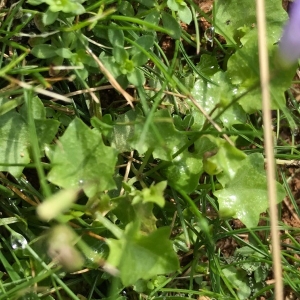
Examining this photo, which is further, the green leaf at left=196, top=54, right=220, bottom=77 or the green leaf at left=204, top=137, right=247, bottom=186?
the green leaf at left=196, top=54, right=220, bottom=77

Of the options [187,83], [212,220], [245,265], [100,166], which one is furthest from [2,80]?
[245,265]

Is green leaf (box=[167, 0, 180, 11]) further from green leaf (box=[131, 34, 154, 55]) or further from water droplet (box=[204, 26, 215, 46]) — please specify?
water droplet (box=[204, 26, 215, 46])

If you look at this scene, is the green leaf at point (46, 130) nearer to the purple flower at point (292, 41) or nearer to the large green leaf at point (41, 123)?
the large green leaf at point (41, 123)

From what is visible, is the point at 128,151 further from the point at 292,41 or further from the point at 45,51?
the point at 292,41

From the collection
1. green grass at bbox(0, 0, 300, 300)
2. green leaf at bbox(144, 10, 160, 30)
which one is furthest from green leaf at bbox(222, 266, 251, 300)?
green leaf at bbox(144, 10, 160, 30)

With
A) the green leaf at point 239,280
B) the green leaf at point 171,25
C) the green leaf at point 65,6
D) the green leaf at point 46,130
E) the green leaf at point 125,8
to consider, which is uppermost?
the green leaf at point 65,6

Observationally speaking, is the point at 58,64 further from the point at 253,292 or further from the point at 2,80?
A: the point at 253,292

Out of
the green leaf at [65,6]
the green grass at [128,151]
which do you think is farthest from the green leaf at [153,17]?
the green leaf at [65,6]

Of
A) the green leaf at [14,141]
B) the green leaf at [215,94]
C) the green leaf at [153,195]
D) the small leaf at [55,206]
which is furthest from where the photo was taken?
the green leaf at [215,94]
